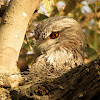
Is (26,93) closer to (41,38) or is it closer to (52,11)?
(41,38)

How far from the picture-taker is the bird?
245 cm

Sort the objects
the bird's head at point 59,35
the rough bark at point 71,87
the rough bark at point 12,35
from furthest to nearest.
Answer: the bird's head at point 59,35
the rough bark at point 12,35
the rough bark at point 71,87

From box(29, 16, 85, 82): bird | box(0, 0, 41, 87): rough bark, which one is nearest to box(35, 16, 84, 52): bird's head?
box(29, 16, 85, 82): bird

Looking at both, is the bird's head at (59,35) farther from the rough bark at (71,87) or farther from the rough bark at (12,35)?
the rough bark at (71,87)

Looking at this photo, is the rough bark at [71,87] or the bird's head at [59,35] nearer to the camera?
the rough bark at [71,87]

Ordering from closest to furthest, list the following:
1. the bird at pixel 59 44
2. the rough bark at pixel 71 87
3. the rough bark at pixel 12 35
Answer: the rough bark at pixel 71 87 < the rough bark at pixel 12 35 < the bird at pixel 59 44

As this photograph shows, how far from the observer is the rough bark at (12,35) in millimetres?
1678

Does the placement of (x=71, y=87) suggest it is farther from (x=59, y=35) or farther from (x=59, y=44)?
(x=59, y=35)

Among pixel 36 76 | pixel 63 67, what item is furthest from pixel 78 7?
pixel 36 76

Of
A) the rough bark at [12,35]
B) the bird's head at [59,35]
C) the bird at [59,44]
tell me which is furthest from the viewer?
the bird's head at [59,35]

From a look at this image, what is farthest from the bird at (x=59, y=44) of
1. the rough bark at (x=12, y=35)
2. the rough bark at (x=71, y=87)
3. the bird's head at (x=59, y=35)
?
the rough bark at (x=71, y=87)

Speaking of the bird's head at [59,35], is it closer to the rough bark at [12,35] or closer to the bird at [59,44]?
the bird at [59,44]

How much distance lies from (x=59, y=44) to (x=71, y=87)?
4.72 ft

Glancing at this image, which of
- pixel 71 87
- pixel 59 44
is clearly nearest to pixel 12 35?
pixel 71 87
